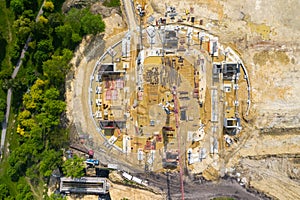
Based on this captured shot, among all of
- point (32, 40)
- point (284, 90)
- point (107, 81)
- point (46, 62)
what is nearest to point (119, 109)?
point (107, 81)

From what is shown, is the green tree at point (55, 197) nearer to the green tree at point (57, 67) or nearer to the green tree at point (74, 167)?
the green tree at point (74, 167)

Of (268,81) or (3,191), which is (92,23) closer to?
(268,81)

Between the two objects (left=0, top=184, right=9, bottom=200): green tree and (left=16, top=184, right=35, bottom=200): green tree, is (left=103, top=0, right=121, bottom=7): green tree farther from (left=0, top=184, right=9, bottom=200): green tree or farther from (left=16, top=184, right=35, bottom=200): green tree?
(left=0, top=184, right=9, bottom=200): green tree

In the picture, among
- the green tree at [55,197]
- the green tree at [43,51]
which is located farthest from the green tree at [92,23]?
the green tree at [55,197]

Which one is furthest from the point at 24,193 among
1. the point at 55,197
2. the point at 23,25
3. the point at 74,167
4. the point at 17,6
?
the point at 17,6

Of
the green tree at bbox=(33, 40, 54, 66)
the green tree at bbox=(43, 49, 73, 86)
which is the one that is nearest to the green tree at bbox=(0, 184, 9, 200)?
the green tree at bbox=(43, 49, 73, 86)
